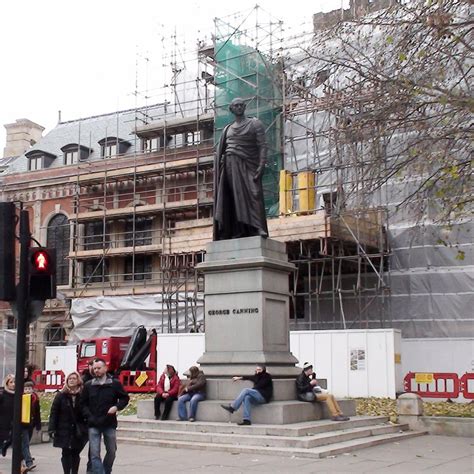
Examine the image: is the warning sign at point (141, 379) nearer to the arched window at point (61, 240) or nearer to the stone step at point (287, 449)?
the stone step at point (287, 449)

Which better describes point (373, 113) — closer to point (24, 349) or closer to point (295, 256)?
point (24, 349)

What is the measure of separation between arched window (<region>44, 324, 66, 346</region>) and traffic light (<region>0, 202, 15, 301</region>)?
115 feet

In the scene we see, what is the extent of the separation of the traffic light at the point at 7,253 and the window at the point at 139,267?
101ft

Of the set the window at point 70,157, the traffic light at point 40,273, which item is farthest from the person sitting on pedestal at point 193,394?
the window at point 70,157

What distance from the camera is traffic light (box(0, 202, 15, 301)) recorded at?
324 inches

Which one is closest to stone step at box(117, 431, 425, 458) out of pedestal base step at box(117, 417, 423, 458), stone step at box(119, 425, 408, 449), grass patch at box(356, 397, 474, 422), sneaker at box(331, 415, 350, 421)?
pedestal base step at box(117, 417, 423, 458)

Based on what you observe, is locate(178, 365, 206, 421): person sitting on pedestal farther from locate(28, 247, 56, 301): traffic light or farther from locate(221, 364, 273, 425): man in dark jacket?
locate(28, 247, 56, 301): traffic light

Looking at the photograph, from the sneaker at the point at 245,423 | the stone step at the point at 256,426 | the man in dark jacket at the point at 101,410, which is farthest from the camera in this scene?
the sneaker at the point at 245,423

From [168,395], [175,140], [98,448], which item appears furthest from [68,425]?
[175,140]

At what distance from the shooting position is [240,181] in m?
15.5

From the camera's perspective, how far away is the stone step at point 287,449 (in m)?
11.8

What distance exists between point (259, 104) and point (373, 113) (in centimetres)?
1721

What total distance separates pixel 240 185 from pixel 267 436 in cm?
515

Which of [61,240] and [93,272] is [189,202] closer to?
[93,272]
